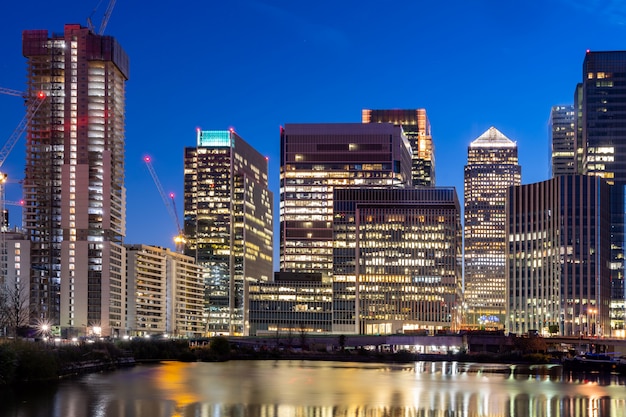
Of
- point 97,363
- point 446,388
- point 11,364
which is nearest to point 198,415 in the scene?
point 11,364

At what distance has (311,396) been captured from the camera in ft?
347

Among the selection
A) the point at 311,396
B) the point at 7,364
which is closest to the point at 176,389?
the point at 311,396

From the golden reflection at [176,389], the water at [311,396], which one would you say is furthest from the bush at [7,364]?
the golden reflection at [176,389]

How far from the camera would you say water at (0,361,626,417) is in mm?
88688

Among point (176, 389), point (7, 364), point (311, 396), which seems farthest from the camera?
point (176, 389)

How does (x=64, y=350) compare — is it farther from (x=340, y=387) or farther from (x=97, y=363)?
(x=340, y=387)

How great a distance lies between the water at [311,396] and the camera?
88.7m

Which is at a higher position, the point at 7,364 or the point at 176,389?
the point at 7,364

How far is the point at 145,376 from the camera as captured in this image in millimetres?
140125

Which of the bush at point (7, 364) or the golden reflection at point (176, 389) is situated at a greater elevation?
the bush at point (7, 364)

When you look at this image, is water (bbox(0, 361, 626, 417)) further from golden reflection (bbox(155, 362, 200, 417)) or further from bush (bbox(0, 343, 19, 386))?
Answer: bush (bbox(0, 343, 19, 386))

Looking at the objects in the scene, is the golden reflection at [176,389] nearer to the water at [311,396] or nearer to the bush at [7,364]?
the water at [311,396]

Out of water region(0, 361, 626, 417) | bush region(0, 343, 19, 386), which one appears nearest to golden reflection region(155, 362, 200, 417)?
water region(0, 361, 626, 417)

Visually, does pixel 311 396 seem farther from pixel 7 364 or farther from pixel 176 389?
pixel 7 364
